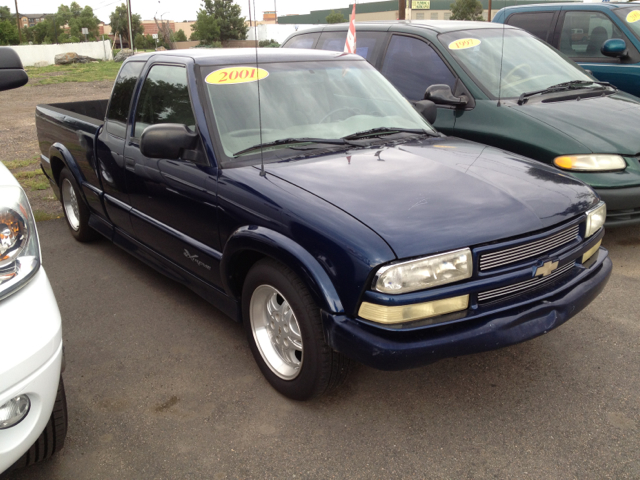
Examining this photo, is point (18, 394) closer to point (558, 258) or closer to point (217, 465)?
point (217, 465)

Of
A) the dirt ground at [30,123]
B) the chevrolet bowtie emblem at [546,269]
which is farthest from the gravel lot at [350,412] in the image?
the dirt ground at [30,123]

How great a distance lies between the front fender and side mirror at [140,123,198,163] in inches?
25.3

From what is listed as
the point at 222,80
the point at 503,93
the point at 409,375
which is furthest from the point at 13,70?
the point at 503,93

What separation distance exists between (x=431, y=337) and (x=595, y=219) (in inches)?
50.1

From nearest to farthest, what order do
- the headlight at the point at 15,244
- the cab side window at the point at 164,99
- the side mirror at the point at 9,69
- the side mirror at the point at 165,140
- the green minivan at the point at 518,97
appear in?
the headlight at the point at 15,244
the side mirror at the point at 9,69
the side mirror at the point at 165,140
the cab side window at the point at 164,99
the green minivan at the point at 518,97

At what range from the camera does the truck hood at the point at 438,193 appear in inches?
98.3

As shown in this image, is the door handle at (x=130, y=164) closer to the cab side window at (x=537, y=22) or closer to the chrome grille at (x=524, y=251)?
the chrome grille at (x=524, y=251)

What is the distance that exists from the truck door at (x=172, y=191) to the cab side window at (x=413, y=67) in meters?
2.61

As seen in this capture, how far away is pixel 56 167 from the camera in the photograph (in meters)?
5.60

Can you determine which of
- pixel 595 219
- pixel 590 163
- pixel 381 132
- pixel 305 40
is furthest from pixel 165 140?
pixel 305 40

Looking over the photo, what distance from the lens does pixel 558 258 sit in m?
2.77

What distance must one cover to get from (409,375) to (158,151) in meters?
1.84

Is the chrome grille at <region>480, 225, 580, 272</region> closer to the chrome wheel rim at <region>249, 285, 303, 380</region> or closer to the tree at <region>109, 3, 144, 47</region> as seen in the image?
the chrome wheel rim at <region>249, 285, 303, 380</region>

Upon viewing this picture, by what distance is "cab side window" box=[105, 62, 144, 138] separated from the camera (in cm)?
430
